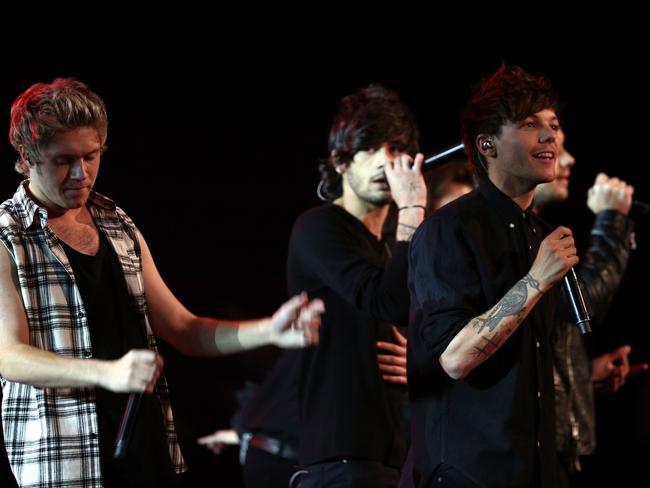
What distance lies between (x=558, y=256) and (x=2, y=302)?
1115mm

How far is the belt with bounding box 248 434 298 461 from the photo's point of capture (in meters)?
2.73

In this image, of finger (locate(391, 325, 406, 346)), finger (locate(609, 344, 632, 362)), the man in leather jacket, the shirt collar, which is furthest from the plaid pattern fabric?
finger (locate(609, 344, 632, 362))

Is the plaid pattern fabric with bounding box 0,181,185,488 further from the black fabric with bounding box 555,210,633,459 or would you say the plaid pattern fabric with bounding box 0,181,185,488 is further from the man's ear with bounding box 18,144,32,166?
the black fabric with bounding box 555,210,633,459

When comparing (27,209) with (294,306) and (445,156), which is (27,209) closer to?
(294,306)

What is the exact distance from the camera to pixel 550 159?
2260 mm

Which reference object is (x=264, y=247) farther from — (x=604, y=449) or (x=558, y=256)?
(x=558, y=256)

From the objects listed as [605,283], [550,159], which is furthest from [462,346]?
[605,283]

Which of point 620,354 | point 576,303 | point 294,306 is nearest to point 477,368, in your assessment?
point 576,303

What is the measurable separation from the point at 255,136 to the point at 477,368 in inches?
96.9

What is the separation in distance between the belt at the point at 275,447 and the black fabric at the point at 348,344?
132 mm

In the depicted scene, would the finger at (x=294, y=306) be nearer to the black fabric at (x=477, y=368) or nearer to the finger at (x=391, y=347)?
the black fabric at (x=477, y=368)

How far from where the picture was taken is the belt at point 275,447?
273 cm

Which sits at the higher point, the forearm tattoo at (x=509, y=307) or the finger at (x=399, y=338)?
the forearm tattoo at (x=509, y=307)

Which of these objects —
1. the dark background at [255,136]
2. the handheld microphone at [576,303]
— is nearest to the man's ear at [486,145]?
the handheld microphone at [576,303]
